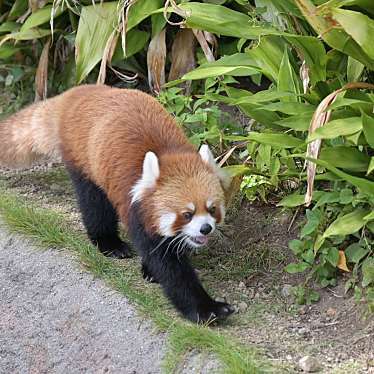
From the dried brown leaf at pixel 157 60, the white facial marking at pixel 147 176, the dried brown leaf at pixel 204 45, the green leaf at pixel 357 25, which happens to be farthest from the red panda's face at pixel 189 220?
the dried brown leaf at pixel 157 60

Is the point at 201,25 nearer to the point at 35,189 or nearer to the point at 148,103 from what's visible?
the point at 148,103

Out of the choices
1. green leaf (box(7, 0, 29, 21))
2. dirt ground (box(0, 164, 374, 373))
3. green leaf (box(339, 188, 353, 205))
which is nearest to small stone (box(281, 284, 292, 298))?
dirt ground (box(0, 164, 374, 373))

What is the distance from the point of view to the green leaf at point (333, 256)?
3.97 m

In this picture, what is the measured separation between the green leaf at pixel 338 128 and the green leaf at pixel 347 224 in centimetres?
45

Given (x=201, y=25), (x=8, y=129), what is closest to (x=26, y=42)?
(x=8, y=129)

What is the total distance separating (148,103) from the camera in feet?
14.9

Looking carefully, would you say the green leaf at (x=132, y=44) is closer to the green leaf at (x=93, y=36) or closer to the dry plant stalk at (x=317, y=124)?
the green leaf at (x=93, y=36)

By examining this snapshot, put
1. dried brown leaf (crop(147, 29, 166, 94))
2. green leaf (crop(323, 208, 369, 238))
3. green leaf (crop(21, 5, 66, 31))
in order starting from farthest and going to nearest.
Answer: green leaf (crop(21, 5, 66, 31)) → dried brown leaf (crop(147, 29, 166, 94)) → green leaf (crop(323, 208, 369, 238))

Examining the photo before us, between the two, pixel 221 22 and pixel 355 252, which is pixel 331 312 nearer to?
pixel 355 252

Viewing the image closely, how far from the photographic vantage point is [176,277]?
13.2 ft

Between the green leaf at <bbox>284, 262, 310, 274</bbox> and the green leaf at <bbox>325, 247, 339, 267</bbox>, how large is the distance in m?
0.13

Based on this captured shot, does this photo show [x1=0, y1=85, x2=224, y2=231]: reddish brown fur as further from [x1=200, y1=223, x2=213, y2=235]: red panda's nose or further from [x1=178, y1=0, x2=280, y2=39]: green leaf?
[x1=178, y1=0, x2=280, y2=39]: green leaf

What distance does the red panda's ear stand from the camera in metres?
4.16

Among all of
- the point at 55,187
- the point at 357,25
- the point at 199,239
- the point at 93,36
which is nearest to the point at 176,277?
the point at 199,239
